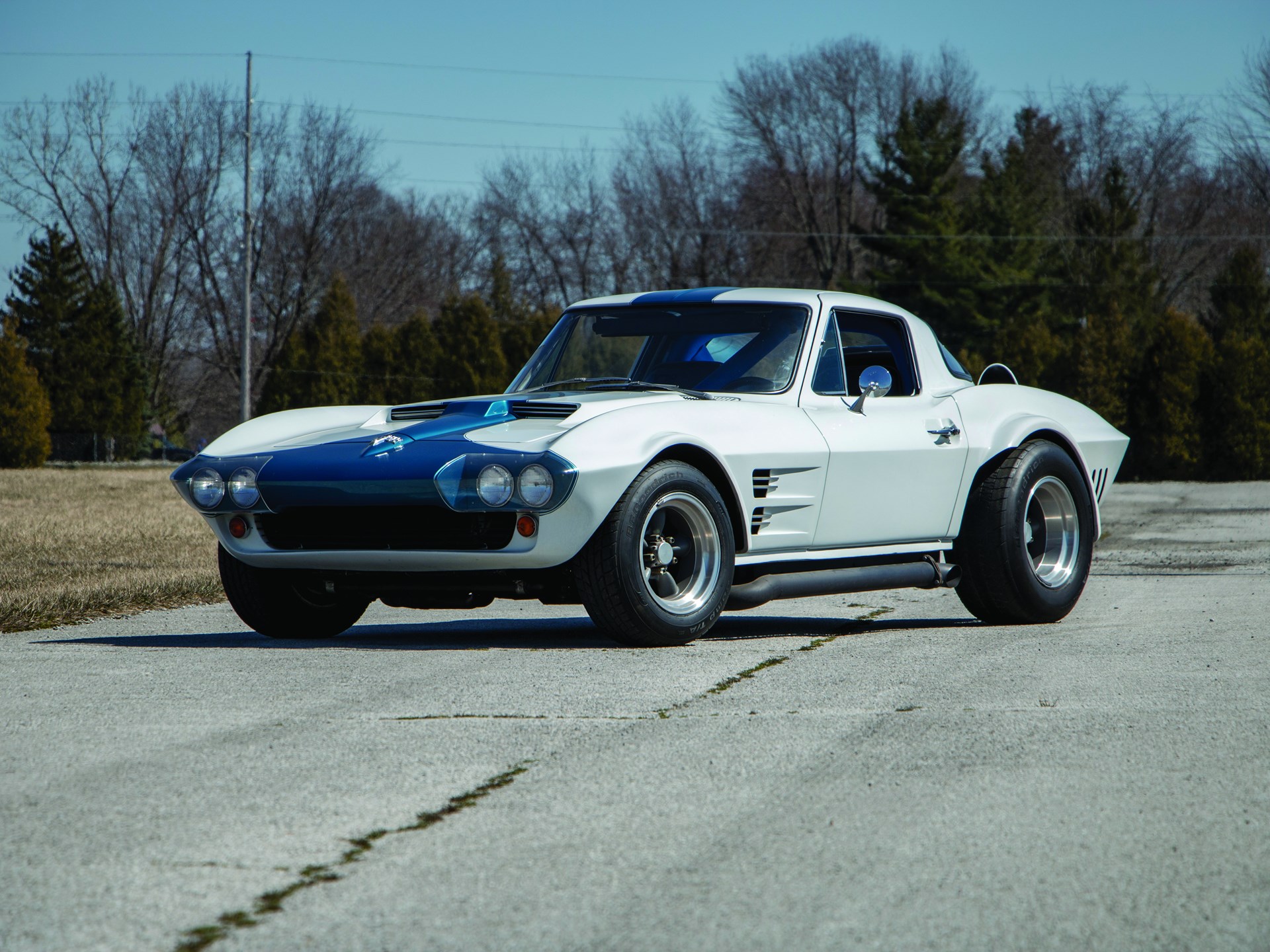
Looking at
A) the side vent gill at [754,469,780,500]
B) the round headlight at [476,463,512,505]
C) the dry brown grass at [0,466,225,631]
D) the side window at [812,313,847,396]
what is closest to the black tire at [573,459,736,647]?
the side vent gill at [754,469,780,500]

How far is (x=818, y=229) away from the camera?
5834 cm

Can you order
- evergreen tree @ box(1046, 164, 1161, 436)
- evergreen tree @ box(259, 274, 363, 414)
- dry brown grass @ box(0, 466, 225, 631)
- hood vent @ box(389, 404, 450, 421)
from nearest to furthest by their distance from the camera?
hood vent @ box(389, 404, 450, 421), dry brown grass @ box(0, 466, 225, 631), evergreen tree @ box(259, 274, 363, 414), evergreen tree @ box(1046, 164, 1161, 436)

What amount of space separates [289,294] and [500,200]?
905 cm

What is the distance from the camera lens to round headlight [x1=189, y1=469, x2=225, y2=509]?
20.9 ft

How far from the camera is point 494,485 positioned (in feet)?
18.8

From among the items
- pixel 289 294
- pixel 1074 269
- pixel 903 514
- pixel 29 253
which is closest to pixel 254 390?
pixel 289 294

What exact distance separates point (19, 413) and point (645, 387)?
37305 millimetres

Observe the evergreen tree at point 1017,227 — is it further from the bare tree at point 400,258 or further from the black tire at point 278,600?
the black tire at point 278,600

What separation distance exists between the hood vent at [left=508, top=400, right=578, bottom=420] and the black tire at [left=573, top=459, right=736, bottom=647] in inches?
17.1

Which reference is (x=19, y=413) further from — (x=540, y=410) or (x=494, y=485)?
(x=494, y=485)

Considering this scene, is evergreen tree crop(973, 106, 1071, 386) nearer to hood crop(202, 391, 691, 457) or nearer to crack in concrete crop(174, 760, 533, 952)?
hood crop(202, 391, 691, 457)

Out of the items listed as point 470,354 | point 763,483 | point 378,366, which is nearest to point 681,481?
point 763,483

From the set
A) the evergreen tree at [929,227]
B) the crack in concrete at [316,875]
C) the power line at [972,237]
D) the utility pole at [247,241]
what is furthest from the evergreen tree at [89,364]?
the crack in concrete at [316,875]

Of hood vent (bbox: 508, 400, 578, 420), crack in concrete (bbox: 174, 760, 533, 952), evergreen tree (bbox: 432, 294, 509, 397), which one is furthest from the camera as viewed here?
evergreen tree (bbox: 432, 294, 509, 397)
